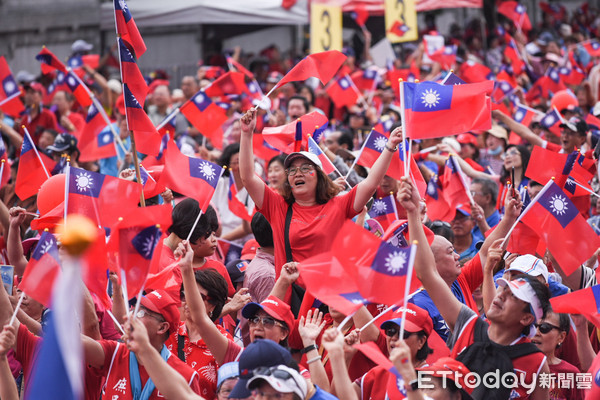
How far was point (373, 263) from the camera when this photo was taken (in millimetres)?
4363

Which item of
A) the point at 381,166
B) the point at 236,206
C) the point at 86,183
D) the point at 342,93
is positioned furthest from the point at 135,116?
the point at 342,93

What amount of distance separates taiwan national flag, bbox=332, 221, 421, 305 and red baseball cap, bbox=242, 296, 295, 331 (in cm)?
64

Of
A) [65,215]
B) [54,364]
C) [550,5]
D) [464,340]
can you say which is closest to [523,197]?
[464,340]

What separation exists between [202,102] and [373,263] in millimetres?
5298

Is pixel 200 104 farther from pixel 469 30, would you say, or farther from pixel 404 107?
pixel 469 30

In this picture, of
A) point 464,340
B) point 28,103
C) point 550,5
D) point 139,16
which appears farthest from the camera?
point 550,5

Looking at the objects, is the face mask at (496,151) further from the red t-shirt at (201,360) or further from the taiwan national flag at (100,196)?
the red t-shirt at (201,360)

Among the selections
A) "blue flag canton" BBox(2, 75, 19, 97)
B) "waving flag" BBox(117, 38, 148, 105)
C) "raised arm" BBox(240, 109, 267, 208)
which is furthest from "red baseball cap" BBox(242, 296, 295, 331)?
"blue flag canton" BBox(2, 75, 19, 97)

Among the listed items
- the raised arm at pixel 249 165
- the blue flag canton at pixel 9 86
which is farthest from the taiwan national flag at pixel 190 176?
the blue flag canton at pixel 9 86

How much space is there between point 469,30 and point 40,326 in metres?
20.1

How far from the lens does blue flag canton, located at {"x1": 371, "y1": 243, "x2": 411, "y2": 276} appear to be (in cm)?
433

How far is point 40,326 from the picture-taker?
5164mm

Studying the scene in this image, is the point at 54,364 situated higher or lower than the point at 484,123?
lower

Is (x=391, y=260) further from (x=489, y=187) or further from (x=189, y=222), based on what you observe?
(x=489, y=187)
